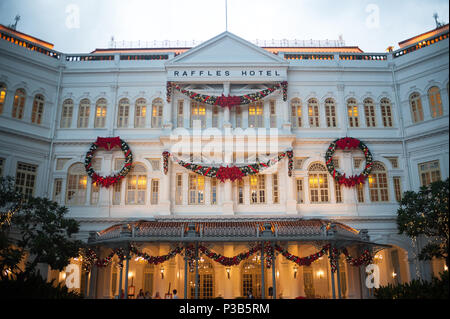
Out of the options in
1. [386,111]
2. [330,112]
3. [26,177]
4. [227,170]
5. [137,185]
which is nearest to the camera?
[227,170]

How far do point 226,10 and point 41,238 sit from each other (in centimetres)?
1740

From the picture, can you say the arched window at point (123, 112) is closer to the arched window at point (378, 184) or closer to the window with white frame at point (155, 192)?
the window with white frame at point (155, 192)

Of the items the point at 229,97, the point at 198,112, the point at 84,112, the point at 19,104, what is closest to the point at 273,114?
the point at 229,97

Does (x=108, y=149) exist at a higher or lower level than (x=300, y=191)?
higher

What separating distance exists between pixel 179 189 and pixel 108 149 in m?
5.04

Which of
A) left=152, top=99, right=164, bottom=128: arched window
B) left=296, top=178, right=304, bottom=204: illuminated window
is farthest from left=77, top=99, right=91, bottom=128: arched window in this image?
left=296, top=178, right=304, bottom=204: illuminated window

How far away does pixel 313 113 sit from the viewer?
2442 centimetres

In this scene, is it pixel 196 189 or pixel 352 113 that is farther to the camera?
pixel 352 113

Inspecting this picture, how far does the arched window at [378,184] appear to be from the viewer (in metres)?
22.8

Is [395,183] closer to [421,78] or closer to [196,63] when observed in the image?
[421,78]

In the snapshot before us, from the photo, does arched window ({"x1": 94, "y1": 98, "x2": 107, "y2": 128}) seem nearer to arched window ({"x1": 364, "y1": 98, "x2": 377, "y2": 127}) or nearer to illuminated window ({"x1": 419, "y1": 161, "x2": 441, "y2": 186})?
arched window ({"x1": 364, "y1": 98, "x2": 377, "y2": 127})

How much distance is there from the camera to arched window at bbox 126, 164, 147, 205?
2288cm

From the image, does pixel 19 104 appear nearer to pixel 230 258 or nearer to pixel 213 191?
pixel 213 191

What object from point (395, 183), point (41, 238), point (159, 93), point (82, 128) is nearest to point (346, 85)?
point (395, 183)
